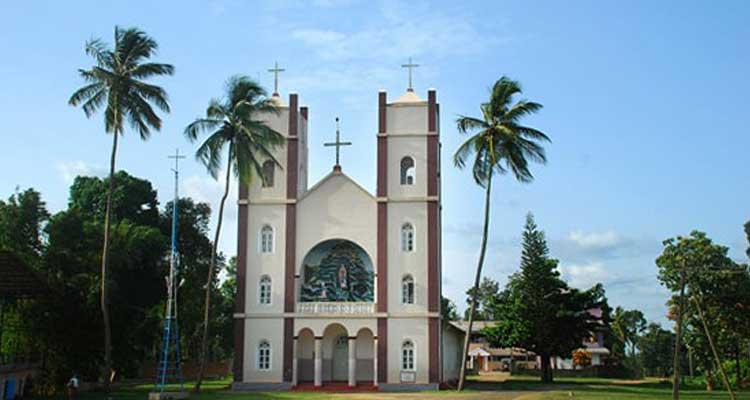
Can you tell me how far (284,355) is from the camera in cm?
3731

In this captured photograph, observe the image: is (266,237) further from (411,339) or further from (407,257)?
(411,339)

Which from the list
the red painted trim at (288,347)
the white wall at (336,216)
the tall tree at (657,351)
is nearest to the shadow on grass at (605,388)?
the red painted trim at (288,347)

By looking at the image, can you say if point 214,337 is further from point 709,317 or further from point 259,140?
point 709,317

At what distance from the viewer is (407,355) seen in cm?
3694

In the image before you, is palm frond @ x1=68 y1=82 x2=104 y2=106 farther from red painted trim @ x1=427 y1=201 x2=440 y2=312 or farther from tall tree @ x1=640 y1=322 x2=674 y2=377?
tall tree @ x1=640 y1=322 x2=674 y2=377

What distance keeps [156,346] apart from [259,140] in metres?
16.5

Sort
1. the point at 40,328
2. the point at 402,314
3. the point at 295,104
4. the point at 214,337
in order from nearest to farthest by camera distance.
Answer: the point at 40,328 < the point at 402,314 < the point at 295,104 < the point at 214,337

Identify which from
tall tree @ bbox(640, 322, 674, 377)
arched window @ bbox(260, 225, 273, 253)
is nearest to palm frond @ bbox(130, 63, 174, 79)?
arched window @ bbox(260, 225, 273, 253)

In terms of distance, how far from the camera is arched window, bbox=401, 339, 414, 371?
121 feet

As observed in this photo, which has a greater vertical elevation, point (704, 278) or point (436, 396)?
point (704, 278)

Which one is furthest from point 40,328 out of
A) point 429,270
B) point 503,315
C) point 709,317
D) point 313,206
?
point 709,317

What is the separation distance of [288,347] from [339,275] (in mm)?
3978

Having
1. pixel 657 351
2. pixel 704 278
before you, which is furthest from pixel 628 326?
pixel 704 278

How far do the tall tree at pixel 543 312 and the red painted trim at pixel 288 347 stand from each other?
12341 millimetres
